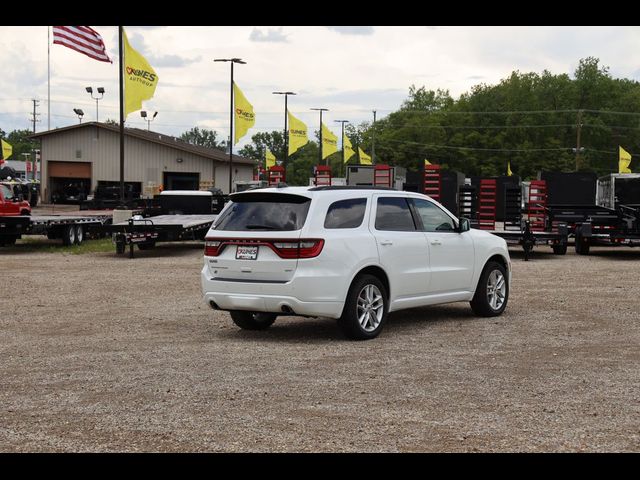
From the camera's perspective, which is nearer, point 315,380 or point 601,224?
point 315,380

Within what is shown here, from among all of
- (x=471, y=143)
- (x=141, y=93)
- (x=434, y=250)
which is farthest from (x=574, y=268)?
(x=471, y=143)

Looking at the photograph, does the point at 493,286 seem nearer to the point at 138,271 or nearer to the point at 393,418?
the point at 393,418

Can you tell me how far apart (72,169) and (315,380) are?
206ft

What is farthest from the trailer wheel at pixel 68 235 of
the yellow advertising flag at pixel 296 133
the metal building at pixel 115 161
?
the metal building at pixel 115 161

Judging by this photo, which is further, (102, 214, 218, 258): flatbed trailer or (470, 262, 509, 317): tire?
(102, 214, 218, 258): flatbed trailer

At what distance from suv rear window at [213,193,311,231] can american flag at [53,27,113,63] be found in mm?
17526

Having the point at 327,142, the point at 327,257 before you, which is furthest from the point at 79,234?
the point at 327,142

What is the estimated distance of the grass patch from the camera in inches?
998

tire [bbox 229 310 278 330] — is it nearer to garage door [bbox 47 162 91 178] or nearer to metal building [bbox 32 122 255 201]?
metal building [bbox 32 122 255 201]

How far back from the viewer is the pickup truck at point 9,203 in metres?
26.1

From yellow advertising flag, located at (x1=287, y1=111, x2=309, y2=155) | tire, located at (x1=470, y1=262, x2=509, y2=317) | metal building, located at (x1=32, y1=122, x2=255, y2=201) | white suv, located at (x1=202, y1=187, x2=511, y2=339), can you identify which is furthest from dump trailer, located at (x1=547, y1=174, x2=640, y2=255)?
metal building, located at (x1=32, y1=122, x2=255, y2=201)

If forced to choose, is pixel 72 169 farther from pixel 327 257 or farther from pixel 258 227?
pixel 327 257

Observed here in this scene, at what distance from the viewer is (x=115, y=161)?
66.8 m

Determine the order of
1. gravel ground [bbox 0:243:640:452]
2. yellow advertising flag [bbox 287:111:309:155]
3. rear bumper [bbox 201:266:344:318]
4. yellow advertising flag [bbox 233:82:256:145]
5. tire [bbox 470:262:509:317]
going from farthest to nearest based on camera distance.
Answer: yellow advertising flag [bbox 287:111:309:155]
yellow advertising flag [bbox 233:82:256:145]
tire [bbox 470:262:509:317]
rear bumper [bbox 201:266:344:318]
gravel ground [bbox 0:243:640:452]
